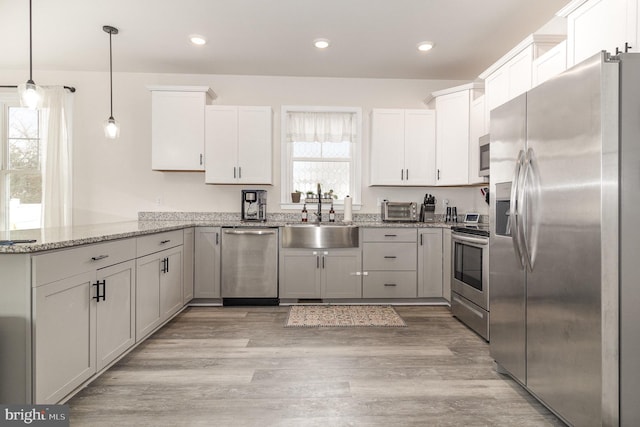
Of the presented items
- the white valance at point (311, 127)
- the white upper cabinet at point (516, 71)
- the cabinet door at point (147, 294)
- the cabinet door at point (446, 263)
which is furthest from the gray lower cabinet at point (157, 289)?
the white upper cabinet at point (516, 71)

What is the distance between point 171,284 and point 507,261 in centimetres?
275

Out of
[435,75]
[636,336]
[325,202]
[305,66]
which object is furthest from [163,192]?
[636,336]

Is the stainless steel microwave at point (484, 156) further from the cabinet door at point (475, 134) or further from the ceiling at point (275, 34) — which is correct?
the ceiling at point (275, 34)

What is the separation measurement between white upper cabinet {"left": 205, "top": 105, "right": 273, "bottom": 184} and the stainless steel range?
2.25m

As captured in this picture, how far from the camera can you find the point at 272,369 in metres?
2.42

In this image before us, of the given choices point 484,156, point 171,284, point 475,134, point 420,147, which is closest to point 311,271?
point 171,284

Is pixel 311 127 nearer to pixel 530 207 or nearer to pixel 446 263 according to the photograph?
pixel 446 263

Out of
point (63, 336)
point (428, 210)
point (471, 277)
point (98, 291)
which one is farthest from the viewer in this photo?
point (428, 210)

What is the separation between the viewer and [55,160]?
13.9 feet

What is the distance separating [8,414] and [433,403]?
2040mm

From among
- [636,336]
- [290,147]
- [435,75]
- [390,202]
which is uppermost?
[435,75]

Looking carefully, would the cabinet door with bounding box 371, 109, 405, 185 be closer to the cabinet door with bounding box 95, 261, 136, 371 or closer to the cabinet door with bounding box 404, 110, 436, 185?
the cabinet door with bounding box 404, 110, 436, 185

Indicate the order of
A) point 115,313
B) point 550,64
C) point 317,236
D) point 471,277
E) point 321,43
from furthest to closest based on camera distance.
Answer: point 317,236, point 321,43, point 471,277, point 550,64, point 115,313

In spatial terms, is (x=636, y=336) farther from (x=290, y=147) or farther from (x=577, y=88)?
(x=290, y=147)
